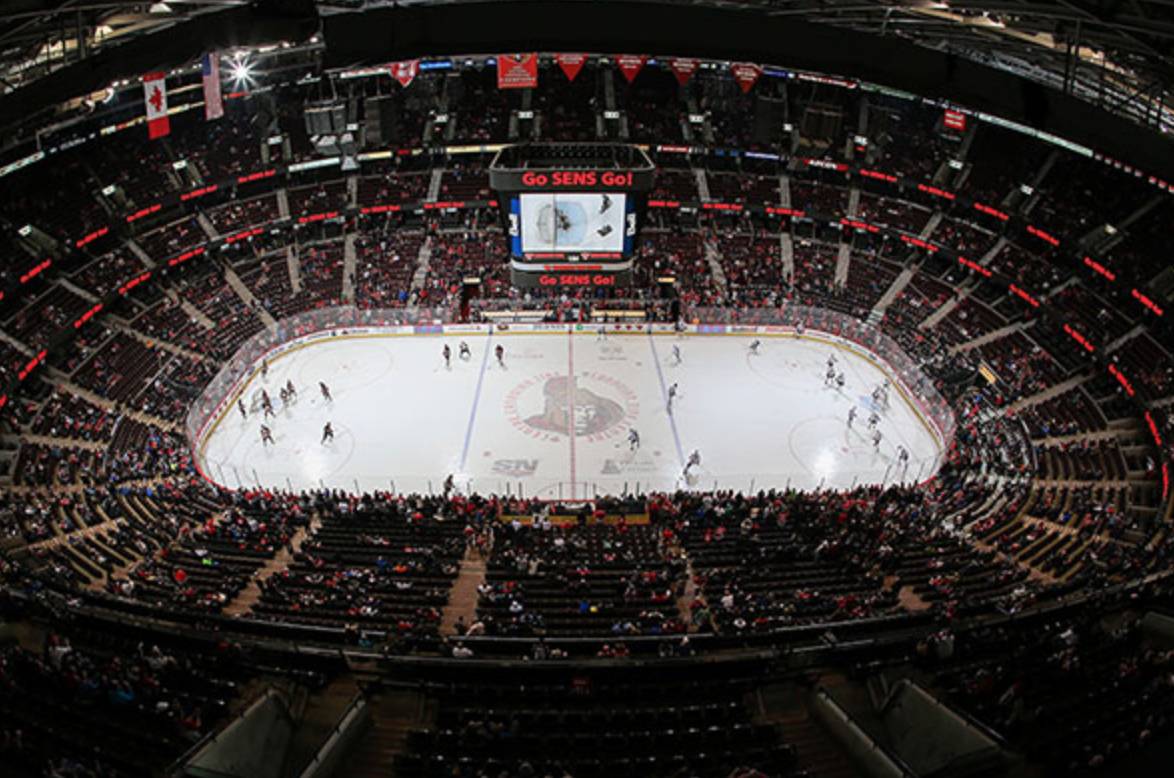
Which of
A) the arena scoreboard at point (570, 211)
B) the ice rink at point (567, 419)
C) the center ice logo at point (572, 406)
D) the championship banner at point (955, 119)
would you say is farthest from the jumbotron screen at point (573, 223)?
the championship banner at point (955, 119)

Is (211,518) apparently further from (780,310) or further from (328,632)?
(780,310)

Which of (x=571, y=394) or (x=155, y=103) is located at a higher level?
(x=155, y=103)

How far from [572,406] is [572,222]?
31.4ft

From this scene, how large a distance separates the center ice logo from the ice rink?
→ 0.09 meters

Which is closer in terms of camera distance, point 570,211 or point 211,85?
point 211,85

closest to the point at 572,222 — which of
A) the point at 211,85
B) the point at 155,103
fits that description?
the point at 211,85

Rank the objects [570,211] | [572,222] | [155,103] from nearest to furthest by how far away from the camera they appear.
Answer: [155,103], [570,211], [572,222]

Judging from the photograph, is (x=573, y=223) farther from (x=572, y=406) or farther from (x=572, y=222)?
(x=572, y=406)

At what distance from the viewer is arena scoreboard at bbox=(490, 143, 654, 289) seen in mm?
27875

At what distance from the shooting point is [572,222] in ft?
98.0

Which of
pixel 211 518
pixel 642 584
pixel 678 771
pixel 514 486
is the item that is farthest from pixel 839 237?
pixel 678 771

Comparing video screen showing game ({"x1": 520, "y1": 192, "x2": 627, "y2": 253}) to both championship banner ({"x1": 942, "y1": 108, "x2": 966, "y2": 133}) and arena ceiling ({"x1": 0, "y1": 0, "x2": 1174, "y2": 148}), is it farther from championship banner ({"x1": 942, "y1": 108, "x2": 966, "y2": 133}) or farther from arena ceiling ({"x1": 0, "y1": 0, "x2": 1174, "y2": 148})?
championship banner ({"x1": 942, "y1": 108, "x2": 966, "y2": 133})

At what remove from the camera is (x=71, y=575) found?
20.9m

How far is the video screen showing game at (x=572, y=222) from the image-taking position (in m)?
29.3
